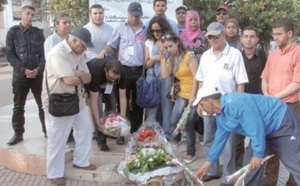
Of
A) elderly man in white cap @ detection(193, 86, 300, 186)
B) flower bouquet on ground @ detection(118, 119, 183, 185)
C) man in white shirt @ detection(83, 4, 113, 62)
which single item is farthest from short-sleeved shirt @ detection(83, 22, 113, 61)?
elderly man in white cap @ detection(193, 86, 300, 186)

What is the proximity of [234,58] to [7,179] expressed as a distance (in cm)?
315

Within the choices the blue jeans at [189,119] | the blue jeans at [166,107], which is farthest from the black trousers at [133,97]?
the blue jeans at [189,119]

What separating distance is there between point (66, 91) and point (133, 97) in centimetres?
128

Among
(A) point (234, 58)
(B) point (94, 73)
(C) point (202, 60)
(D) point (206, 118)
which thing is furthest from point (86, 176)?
(A) point (234, 58)

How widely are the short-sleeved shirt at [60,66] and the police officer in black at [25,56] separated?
0.85 metres

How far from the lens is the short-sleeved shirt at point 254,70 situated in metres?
4.43

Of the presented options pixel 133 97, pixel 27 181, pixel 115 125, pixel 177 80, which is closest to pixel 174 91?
pixel 177 80

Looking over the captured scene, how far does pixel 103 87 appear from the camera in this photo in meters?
4.82

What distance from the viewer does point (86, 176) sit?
15.1 feet

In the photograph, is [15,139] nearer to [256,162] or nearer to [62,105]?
[62,105]

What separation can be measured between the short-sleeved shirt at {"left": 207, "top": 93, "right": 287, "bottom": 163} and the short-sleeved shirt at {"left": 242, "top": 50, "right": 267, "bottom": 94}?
1.17 metres

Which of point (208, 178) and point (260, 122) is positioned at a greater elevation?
point (260, 122)

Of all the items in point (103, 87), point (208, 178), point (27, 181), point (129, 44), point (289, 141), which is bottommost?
point (27, 181)

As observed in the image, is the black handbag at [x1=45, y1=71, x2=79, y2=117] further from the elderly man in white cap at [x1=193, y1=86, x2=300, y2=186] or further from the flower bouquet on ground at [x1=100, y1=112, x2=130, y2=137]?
the elderly man in white cap at [x1=193, y1=86, x2=300, y2=186]
